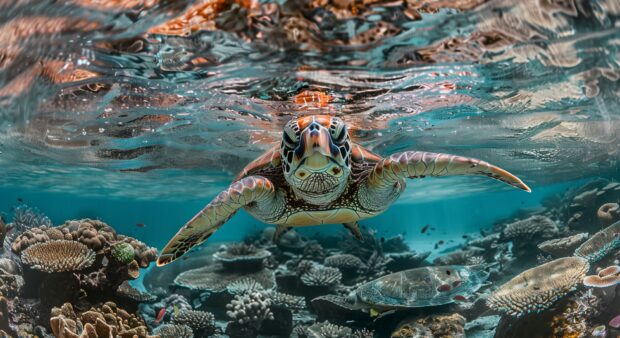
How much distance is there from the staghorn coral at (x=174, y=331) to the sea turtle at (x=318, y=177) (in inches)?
102

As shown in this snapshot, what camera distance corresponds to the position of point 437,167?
443 centimetres

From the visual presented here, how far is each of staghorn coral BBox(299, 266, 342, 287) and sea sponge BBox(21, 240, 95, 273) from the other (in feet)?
15.1

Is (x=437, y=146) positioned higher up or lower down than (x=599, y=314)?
higher up

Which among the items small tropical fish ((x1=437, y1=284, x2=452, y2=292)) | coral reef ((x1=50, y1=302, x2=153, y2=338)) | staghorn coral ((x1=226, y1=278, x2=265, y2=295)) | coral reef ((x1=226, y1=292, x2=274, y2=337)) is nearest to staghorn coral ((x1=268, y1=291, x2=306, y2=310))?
coral reef ((x1=226, y1=292, x2=274, y2=337))

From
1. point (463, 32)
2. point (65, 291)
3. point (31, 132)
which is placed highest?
point (463, 32)

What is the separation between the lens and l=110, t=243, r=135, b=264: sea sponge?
616cm

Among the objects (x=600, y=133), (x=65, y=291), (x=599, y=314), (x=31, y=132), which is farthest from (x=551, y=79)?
(x=31, y=132)

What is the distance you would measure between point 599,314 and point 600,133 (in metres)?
12.5

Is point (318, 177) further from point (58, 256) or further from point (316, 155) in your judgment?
point (58, 256)

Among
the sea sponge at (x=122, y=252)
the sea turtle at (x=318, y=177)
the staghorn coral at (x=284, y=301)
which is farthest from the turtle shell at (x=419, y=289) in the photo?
the sea sponge at (x=122, y=252)

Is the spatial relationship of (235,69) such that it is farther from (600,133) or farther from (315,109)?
(600,133)

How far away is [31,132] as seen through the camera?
11.9 m

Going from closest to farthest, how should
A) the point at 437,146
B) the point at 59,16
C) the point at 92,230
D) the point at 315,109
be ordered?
the point at 59,16 < the point at 92,230 < the point at 315,109 < the point at 437,146

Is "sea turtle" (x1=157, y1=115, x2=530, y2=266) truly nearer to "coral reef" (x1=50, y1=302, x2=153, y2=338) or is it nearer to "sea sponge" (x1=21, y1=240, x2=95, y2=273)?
"coral reef" (x1=50, y1=302, x2=153, y2=338)
